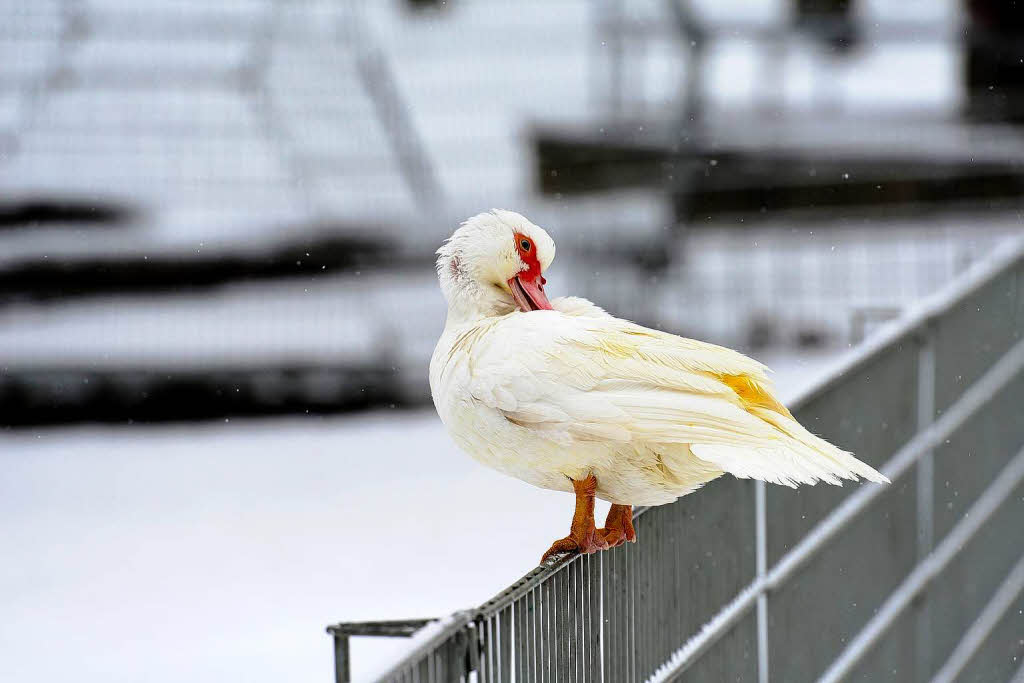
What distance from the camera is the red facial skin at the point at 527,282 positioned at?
4.58ft

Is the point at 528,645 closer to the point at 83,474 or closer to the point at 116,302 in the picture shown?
the point at 83,474

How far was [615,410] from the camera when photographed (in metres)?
1.14

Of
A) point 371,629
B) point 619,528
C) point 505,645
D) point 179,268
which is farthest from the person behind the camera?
point 179,268

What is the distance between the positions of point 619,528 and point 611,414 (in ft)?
0.42

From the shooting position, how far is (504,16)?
5.84 m

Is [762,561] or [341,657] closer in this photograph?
[341,657]

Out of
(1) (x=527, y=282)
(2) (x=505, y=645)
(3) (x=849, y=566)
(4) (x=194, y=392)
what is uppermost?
(1) (x=527, y=282)

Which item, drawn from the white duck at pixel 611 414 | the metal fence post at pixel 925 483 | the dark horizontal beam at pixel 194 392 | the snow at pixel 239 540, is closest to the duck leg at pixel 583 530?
the white duck at pixel 611 414

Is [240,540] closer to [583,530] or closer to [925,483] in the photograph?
[925,483]

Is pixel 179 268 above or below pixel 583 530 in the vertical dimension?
above

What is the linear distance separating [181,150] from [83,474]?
1.76m

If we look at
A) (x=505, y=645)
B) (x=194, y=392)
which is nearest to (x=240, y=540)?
(x=194, y=392)

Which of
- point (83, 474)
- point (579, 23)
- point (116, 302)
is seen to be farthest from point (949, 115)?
point (83, 474)

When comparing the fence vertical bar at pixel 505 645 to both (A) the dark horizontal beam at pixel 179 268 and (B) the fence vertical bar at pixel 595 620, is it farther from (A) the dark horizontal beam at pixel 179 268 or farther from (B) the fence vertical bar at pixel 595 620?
(A) the dark horizontal beam at pixel 179 268
